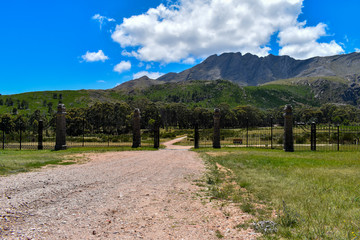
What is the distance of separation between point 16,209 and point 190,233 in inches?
141

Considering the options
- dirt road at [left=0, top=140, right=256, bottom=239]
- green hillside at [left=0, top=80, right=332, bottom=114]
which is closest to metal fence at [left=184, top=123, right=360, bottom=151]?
dirt road at [left=0, top=140, right=256, bottom=239]

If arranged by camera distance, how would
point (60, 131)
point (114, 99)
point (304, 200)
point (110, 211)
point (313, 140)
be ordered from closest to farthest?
point (110, 211), point (304, 200), point (313, 140), point (60, 131), point (114, 99)

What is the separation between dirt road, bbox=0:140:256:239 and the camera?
359 centimetres

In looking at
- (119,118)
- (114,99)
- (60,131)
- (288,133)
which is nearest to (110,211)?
(288,133)

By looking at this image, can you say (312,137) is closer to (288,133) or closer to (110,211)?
(288,133)

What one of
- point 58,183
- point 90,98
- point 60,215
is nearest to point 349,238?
point 60,215

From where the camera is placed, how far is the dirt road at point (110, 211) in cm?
359

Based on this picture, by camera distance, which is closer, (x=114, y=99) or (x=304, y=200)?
(x=304, y=200)

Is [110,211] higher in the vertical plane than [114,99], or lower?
lower

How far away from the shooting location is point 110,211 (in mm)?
4527

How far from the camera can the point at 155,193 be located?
5938mm

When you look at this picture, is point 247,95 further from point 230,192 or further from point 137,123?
point 230,192

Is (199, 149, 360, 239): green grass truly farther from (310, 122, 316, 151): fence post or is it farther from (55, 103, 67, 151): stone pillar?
(55, 103, 67, 151): stone pillar

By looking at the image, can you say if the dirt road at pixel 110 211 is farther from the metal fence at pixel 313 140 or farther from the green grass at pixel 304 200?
the metal fence at pixel 313 140
